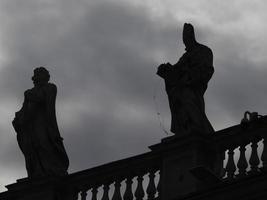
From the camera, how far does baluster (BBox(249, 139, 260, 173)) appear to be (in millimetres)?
25812

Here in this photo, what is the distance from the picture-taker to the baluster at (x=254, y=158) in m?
25.8

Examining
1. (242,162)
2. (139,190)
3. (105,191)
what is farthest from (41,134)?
(242,162)

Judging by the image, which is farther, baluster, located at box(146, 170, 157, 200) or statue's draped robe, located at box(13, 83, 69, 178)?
statue's draped robe, located at box(13, 83, 69, 178)

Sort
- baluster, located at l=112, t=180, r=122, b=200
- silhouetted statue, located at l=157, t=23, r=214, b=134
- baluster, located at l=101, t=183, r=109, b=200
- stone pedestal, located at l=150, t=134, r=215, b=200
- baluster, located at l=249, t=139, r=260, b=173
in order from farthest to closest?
baluster, located at l=101, t=183, r=109, b=200, baluster, located at l=112, t=180, r=122, b=200, silhouetted statue, located at l=157, t=23, r=214, b=134, stone pedestal, located at l=150, t=134, r=215, b=200, baluster, located at l=249, t=139, r=260, b=173

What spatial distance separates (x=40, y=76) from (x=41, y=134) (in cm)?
155

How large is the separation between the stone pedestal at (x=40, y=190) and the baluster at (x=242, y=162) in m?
4.40

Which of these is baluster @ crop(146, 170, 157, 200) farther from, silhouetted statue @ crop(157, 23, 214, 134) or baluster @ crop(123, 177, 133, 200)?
silhouetted statue @ crop(157, 23, 214, 134)

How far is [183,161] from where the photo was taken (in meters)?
27.1

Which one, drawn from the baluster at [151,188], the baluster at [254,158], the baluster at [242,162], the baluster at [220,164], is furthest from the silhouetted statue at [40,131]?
the baluster at [254,158]

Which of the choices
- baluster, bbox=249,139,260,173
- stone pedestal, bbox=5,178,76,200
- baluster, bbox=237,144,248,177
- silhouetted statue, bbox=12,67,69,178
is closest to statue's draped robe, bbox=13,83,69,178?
silhouetted statue, bbox=12,67,69,178

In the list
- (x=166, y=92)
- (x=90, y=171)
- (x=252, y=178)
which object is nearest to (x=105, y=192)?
(x=90, y=171)

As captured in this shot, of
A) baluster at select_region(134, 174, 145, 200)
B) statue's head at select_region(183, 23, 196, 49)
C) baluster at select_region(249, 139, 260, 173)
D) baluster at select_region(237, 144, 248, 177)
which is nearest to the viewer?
Answer: baluster at select_region(249, 139, 260, 173)

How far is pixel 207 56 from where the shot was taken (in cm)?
2803

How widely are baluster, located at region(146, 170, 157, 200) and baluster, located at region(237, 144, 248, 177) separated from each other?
216 cm
